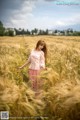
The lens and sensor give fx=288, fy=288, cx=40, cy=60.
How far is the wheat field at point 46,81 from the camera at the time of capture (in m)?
2.73

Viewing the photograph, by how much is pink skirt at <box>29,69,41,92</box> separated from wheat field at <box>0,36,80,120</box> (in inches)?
2.3

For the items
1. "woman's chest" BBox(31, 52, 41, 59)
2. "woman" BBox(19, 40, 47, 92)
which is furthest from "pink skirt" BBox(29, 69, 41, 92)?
"woman's chest" BBox(31, 52, 41, 59)

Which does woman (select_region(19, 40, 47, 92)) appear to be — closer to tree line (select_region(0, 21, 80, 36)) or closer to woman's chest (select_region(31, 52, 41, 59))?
woman's chest (select_region(31, 52, 41, 59))

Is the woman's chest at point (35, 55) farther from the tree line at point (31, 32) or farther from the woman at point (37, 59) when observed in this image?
the tree line at point (31, 32)

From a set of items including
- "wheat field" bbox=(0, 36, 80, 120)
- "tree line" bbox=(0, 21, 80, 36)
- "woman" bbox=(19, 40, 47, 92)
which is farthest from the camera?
"tree line" bbox=(0, 21, 80, 36)

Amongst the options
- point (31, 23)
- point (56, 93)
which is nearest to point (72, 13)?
point (31, 23)

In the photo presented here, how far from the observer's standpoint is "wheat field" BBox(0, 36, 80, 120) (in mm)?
2732

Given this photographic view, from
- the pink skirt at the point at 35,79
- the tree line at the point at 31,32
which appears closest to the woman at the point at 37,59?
the pink skirt at the point at 35,79

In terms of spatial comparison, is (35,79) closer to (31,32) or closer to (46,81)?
(46,81)

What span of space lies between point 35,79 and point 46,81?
0.58 ft

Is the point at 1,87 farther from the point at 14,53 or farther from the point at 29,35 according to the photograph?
the point at 29,35

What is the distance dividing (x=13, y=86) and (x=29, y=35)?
30.6 inches

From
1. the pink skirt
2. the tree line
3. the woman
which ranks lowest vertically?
the pink skirt

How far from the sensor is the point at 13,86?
2869mm
